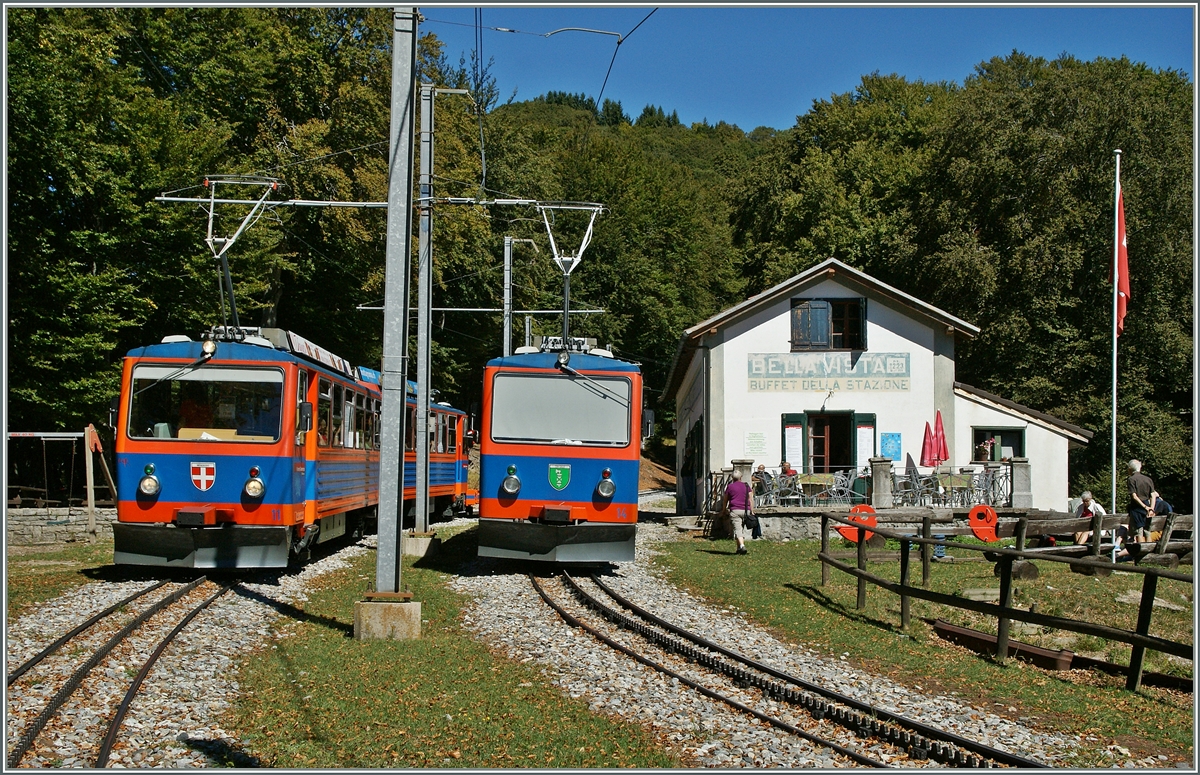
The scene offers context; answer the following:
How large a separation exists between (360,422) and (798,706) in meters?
11.6

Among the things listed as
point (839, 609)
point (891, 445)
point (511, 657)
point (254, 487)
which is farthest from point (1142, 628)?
point (891, 445)

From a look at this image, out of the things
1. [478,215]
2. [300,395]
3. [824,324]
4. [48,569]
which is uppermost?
[478,215]

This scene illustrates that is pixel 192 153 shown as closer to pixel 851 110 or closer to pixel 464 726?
pixel 464 726

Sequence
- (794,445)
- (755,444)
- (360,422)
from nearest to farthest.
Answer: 1. (360,422)
2. (794,445)
3. (755,444)

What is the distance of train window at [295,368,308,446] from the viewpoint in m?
13.4

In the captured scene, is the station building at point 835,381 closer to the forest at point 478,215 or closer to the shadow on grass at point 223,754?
the forest at point 478,215

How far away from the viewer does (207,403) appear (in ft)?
42.9

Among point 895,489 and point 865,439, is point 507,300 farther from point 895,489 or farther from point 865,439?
point 895,489

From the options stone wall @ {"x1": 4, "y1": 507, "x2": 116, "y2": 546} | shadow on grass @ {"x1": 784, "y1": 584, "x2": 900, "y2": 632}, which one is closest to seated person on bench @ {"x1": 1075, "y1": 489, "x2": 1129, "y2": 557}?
shadow on grass @ {"x1": 784, "y1": 584, "x2": 900, "y2": 632}

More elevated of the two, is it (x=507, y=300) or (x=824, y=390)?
(x=507, y=300)

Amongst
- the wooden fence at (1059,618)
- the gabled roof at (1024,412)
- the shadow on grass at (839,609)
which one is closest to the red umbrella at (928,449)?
the gabled roof at (1024,412)

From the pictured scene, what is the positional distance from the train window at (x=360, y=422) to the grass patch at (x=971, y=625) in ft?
18.9

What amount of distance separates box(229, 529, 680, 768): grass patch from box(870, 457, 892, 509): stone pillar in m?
15.1

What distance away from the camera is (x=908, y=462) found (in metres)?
25.8
